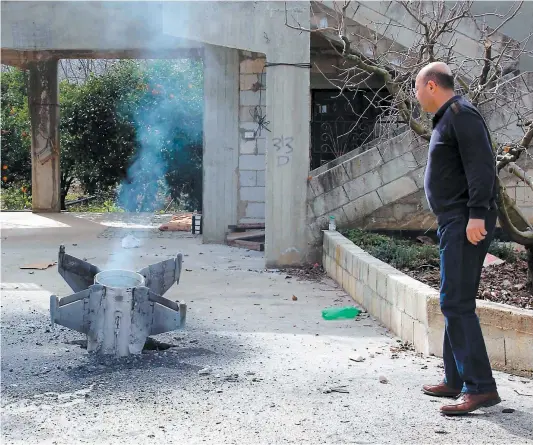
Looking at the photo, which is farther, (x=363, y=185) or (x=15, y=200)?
(x=15, y=200)

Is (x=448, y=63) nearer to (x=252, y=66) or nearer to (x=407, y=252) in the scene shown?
(x=407, y=252)

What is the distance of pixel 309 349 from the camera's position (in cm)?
575

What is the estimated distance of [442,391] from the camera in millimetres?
4473

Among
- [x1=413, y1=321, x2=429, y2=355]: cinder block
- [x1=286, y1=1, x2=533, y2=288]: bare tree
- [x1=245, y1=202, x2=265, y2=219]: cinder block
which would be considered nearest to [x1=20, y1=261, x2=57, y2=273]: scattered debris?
[x1=245, y1=202, x2=265, y2=219]: cinder block

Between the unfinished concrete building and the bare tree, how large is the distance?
3.0 inches

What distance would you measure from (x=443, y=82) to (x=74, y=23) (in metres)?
10.7

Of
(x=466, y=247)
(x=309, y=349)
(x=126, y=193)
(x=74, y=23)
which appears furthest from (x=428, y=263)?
(x=126, y=193)

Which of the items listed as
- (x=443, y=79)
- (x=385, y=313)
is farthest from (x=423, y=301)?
(x=443, y=79)

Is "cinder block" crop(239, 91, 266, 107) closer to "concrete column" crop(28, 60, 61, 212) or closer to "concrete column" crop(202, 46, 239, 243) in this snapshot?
"concrete column" crop(202, 46, 239, 243)

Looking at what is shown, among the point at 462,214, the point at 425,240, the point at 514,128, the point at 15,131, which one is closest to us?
the point at 462,214

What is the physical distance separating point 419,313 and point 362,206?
439 centimetres

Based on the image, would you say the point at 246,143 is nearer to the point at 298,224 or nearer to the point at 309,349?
the point at 298,224

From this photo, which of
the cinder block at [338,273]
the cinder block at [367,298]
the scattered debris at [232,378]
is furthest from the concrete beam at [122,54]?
the scattered debris at [232,378]

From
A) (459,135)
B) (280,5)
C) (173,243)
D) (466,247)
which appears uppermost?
(280,5)
